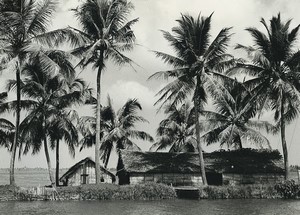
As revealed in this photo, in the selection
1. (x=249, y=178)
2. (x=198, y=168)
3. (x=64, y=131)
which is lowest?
(x=249, y=178)

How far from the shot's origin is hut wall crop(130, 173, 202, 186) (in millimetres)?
32844

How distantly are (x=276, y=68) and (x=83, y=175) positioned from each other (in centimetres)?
2056

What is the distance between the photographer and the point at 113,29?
30672 mm

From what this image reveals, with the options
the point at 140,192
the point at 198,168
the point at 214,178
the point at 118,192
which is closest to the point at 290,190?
the point at 198,168

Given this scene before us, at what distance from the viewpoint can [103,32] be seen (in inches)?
1172

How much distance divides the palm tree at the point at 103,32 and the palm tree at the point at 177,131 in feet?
52.3

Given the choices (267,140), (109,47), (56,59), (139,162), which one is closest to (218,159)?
(267,140)

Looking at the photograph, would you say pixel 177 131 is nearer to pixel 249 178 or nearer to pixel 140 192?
pixel 249 178

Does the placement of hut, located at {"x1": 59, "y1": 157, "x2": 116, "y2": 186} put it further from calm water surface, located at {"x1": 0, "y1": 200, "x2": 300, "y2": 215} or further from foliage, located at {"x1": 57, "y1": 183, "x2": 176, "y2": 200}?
calm water surface, located at {"x1": 0, "y1": 200, "x2": 300, "y2": 215}

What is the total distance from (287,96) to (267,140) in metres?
7.55

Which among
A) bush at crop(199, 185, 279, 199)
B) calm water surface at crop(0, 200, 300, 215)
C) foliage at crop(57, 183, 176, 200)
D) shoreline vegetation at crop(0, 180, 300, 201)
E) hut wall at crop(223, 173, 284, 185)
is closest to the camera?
calm water surface at crop(0, 200, 300, 215)

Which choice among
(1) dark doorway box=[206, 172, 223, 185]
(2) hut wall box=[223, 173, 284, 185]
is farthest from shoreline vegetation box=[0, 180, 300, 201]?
(1) dark doorway box=[206, 172, 223, 185]

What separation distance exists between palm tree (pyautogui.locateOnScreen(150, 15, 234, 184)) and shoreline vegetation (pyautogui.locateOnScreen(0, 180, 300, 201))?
7.78 ft

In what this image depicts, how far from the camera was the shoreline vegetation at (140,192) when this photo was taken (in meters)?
26.5
